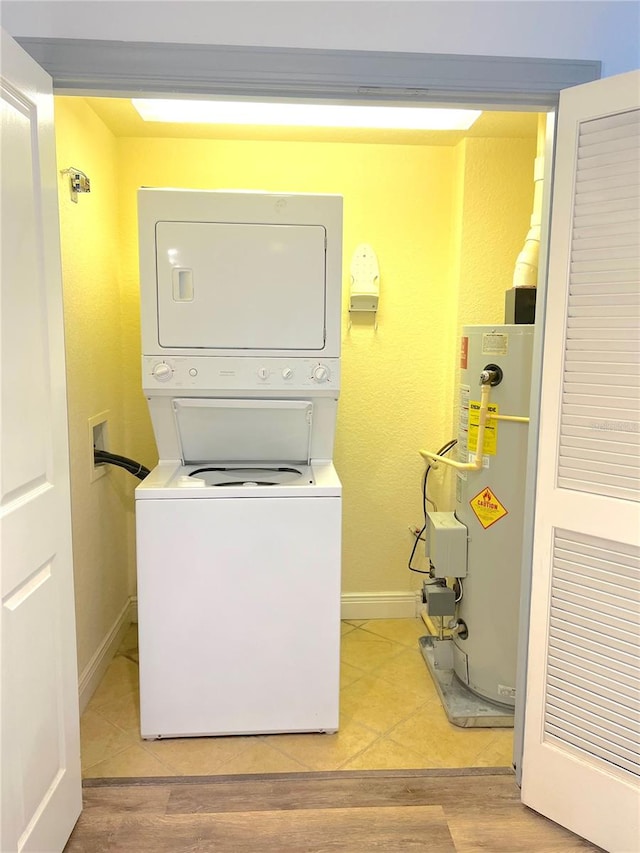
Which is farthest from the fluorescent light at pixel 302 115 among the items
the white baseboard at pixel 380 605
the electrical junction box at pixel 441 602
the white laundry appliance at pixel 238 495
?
the white baseboard at pixel 380 605

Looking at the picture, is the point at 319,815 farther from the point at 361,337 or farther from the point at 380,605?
the point at 361,337

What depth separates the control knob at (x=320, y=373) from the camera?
2270 millimetres

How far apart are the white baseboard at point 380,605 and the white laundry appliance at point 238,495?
37.2 inches

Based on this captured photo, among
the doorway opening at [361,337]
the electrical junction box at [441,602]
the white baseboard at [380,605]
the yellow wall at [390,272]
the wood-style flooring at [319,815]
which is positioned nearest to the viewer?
the wood-style flooring at [319,815]

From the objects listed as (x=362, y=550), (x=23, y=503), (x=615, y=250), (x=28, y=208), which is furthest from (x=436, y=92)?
(x=362, y=550)

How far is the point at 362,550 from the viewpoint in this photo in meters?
3.08

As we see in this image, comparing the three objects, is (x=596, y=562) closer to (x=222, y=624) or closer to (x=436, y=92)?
(x=222, y=624)

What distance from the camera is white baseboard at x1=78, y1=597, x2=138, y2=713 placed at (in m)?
2.34

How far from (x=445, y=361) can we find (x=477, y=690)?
1485 mm

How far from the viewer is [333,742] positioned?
2.17 meters

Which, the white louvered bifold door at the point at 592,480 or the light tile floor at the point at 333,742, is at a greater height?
the white louvered bifold door at the point at 592,480

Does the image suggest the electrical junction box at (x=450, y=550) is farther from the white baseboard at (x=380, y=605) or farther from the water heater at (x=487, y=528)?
the white baseboard at (x=380, y=605)

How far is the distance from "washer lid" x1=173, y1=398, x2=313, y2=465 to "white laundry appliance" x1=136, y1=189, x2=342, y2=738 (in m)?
0.01

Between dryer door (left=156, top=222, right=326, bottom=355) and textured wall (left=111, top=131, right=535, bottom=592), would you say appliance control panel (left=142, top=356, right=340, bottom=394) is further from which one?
textured wall (left=111, top=131, right=535, bottom=592)
